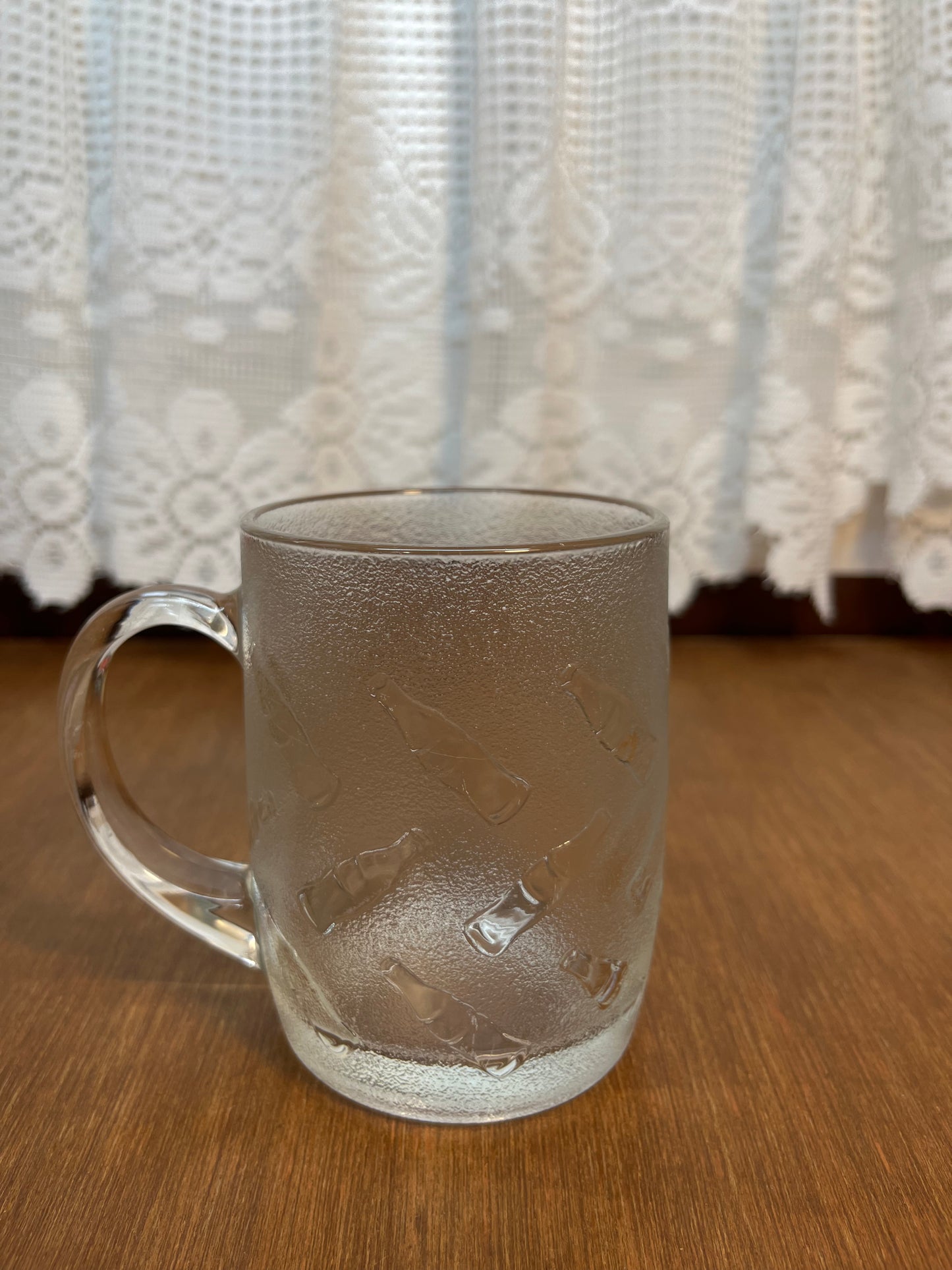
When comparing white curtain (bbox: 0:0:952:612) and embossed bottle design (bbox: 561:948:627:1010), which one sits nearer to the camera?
embossed bottle design (bbox: 561:948:627:1010)

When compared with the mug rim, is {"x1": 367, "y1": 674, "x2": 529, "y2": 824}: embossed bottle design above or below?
below

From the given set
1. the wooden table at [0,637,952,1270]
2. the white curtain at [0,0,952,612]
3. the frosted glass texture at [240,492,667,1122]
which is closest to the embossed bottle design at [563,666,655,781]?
the frosted glass texture at [240,492,667,1122]

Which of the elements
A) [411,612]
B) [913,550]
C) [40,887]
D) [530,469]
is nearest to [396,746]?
[411,612]

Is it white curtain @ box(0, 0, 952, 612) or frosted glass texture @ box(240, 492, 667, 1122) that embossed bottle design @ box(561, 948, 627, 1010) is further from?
white curtain @ box(0, 0, 952, 612)

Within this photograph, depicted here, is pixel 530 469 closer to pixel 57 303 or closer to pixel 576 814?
pixel 57 303

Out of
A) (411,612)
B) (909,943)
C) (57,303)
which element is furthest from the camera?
(57,303)

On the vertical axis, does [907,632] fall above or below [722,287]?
below

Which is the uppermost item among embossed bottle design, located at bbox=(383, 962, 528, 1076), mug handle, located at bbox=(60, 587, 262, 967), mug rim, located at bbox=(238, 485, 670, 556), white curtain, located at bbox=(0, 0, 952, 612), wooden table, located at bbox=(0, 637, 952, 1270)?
white curtain, located at bbox=(0, 0, 952, 612)
